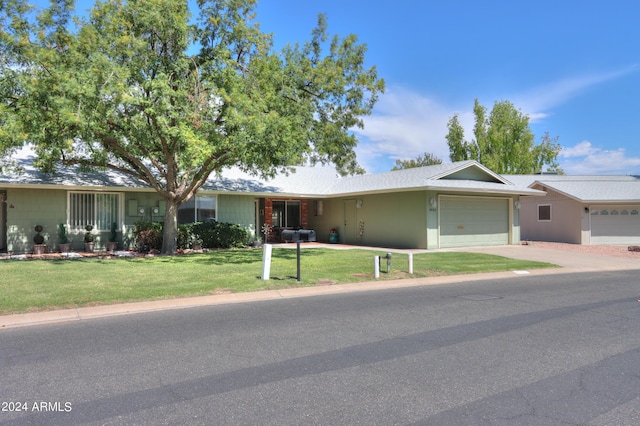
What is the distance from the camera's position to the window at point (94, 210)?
18.0 meters

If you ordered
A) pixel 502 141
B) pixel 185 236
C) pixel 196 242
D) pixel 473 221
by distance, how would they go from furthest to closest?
1. pixel 502 141
2. pixel 473 221
3. pixel 196 242
4. pixel 185 236

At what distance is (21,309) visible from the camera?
7719 mm

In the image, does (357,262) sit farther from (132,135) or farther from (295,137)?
(132,135)

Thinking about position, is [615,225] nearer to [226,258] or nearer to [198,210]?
[226,258]

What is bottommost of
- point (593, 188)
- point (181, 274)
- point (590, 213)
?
point (181, 274)

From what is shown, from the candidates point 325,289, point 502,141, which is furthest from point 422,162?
point 325,289

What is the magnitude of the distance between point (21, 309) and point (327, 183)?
19943 mm

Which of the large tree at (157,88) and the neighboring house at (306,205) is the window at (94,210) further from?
the large tree at (157,88)

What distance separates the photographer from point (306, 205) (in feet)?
86.9

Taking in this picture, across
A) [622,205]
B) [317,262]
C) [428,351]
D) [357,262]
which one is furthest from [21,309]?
[622,205]

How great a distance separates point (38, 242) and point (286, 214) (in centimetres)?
1231

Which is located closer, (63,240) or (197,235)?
(63,240)

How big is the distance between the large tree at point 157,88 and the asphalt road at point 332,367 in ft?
21.6

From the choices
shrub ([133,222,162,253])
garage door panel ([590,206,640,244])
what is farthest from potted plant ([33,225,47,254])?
garage door panel ([590,206,640,244])
